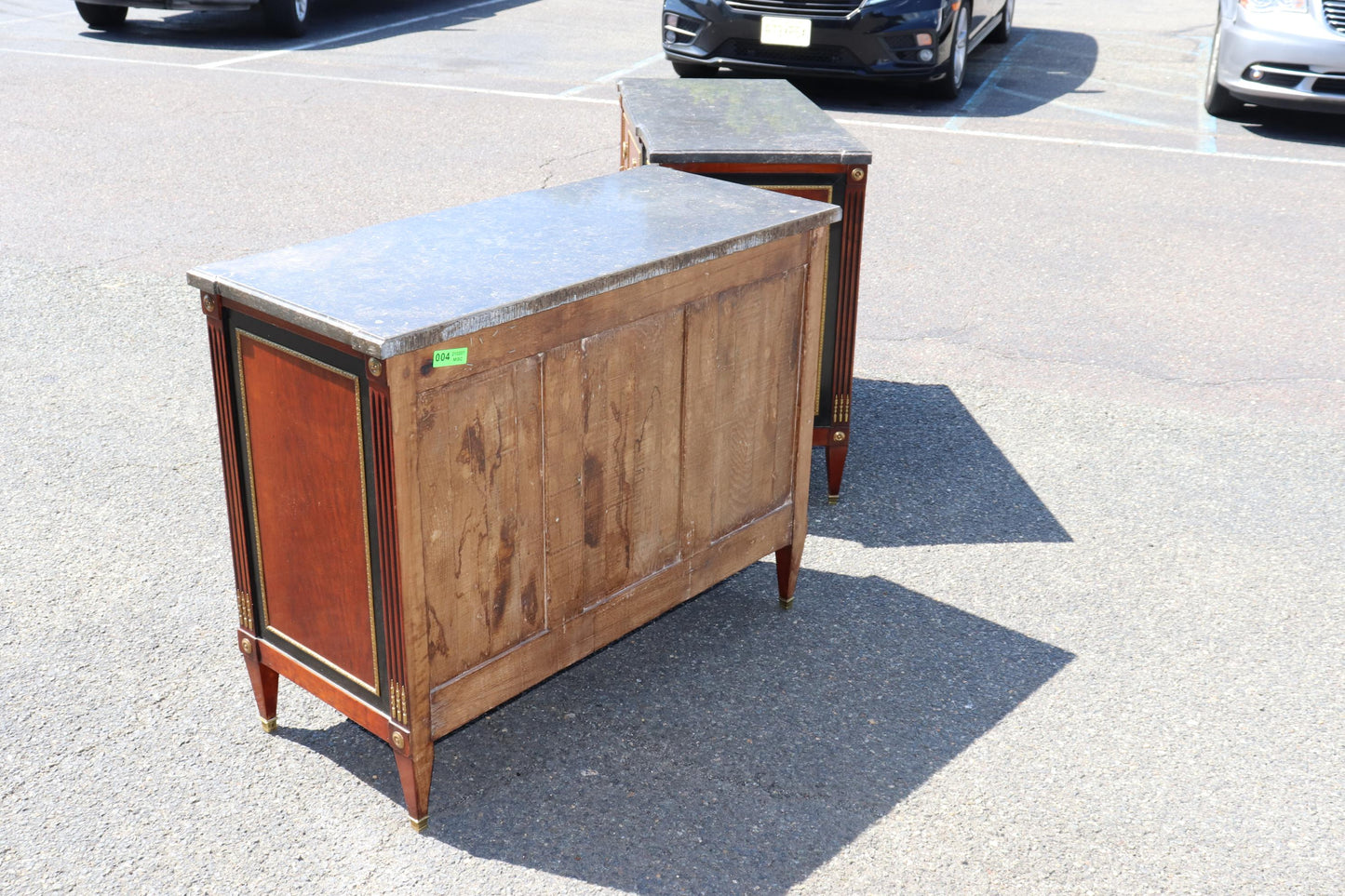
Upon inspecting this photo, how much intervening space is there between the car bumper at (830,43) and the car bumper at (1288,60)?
81.8 inches

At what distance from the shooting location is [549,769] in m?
3.25

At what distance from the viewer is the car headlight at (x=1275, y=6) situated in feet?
29.8

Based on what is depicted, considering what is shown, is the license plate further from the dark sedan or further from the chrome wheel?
the chrome wheel

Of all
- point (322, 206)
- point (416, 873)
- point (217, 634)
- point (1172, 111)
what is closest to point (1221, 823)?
point (416, 873)

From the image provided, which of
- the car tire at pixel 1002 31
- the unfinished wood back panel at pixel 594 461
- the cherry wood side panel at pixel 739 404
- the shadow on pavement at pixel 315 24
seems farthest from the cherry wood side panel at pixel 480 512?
the car tire at pixel 1002 31

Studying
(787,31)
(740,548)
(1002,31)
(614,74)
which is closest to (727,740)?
(740,548)

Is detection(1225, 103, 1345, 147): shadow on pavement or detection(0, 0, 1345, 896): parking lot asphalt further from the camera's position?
detection(1225, 103, 1345, 147): shadow on pavement

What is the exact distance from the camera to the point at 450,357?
271 cm

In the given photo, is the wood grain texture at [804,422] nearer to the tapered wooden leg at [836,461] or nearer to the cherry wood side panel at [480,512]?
the tapered wooden leg at [836,461]

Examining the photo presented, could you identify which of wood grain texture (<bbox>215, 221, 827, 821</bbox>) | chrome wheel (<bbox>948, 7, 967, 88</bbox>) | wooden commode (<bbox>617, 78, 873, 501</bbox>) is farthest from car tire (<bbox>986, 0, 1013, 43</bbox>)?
wood grain texture (<bbox>215, 221, 827, 821</bbox>)

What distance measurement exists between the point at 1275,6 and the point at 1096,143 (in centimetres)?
153

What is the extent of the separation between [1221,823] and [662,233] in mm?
1936

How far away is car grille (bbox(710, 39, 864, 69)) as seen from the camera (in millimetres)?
9891

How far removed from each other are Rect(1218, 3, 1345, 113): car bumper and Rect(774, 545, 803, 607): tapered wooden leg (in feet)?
22.8
